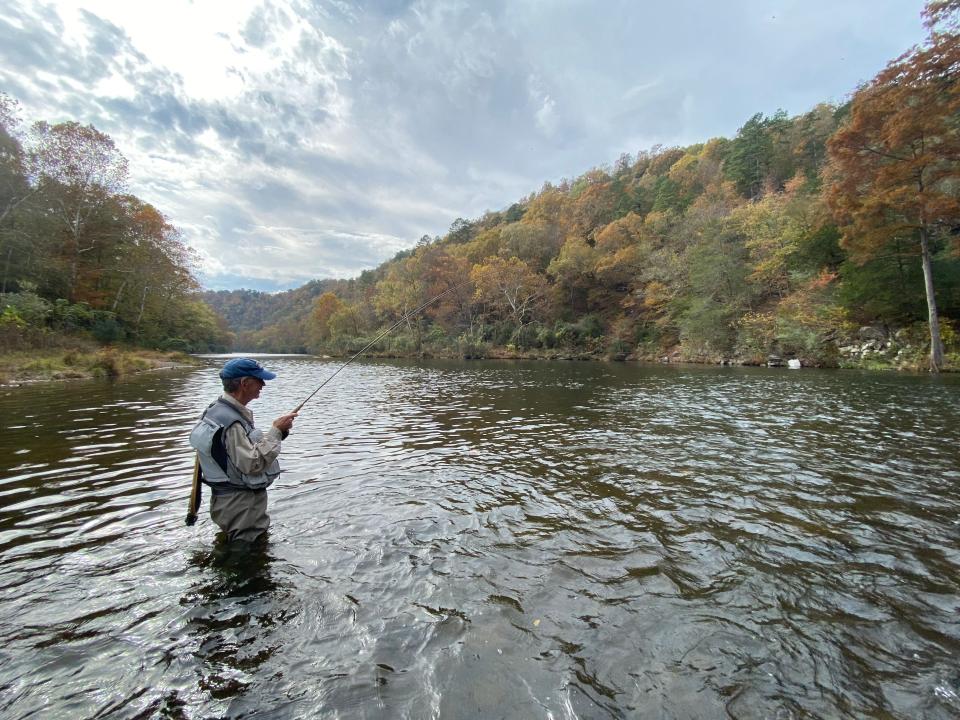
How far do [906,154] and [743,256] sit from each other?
588 inches

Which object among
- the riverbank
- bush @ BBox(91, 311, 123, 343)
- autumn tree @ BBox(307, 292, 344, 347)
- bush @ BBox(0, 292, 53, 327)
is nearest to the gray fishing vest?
the riverbank

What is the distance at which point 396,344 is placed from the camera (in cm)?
6269

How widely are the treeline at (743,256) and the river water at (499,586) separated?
6.39 meters

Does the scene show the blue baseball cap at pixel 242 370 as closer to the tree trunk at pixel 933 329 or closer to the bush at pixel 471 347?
the tree trunk at pixel 933 329

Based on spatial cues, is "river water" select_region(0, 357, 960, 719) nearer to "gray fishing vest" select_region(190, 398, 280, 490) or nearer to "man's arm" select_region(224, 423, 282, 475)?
"gray fishing vest" select_region(190, 398, 280, 490)

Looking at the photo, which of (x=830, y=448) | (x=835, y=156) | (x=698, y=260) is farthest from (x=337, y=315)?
(x=830, y=448)

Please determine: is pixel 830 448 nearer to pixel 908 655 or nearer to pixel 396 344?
pixel 908 655

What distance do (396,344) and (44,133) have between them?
40211mm

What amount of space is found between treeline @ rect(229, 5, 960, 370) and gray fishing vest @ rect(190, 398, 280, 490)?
22.5 ft

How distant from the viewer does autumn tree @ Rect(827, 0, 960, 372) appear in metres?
18.2

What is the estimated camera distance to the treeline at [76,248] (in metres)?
27.3

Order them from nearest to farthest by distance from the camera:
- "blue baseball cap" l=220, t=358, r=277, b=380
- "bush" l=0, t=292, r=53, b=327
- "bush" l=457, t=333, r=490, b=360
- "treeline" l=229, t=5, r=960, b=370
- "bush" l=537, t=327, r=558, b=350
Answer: "blue baseball cap" l=220, t=358, r=277, b=380, "treeline" l=229, t=5, r=960, b=370, "bush" l=0, t=292, r=53, b=327, "bush" l=537, t=327, r=558, b=350, "bush" l=457, t=333, r=490, b=360

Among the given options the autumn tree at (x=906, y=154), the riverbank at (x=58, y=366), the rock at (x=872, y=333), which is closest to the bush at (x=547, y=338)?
the rock at (x=872, y=333)

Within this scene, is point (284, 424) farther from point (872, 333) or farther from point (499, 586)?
point (872, 333)
